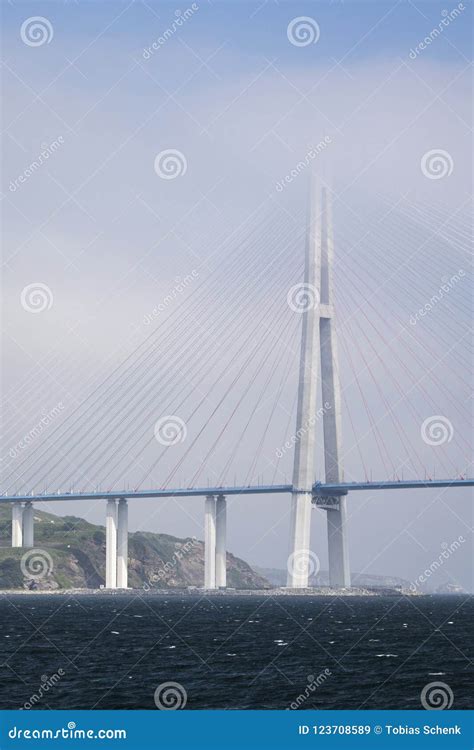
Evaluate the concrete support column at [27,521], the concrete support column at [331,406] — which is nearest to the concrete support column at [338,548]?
the concrete support column at [331,406]

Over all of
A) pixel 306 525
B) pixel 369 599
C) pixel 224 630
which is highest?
pixel 369 599

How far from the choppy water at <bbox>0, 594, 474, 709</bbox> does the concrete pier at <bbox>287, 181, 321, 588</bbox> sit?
86.3 feet

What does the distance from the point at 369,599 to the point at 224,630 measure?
97803 mm

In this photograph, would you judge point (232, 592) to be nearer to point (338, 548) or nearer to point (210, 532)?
point (210, 532)

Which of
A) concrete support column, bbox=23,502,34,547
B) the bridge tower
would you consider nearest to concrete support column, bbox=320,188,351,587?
the bridge tower

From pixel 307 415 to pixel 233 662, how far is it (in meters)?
59.0

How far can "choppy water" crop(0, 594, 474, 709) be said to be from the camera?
3706cm

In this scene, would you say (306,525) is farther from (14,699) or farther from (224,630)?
(14,699)

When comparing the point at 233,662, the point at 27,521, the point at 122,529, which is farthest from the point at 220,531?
the point at 233,662

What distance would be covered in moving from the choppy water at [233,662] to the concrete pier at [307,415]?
26.3 meters

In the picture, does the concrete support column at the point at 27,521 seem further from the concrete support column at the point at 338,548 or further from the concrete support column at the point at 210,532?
the concrete support column at the point at 338,548

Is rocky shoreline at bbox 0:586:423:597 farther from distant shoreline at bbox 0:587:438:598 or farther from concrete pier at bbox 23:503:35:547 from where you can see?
concrete pier at bbox 23:503:35:547
